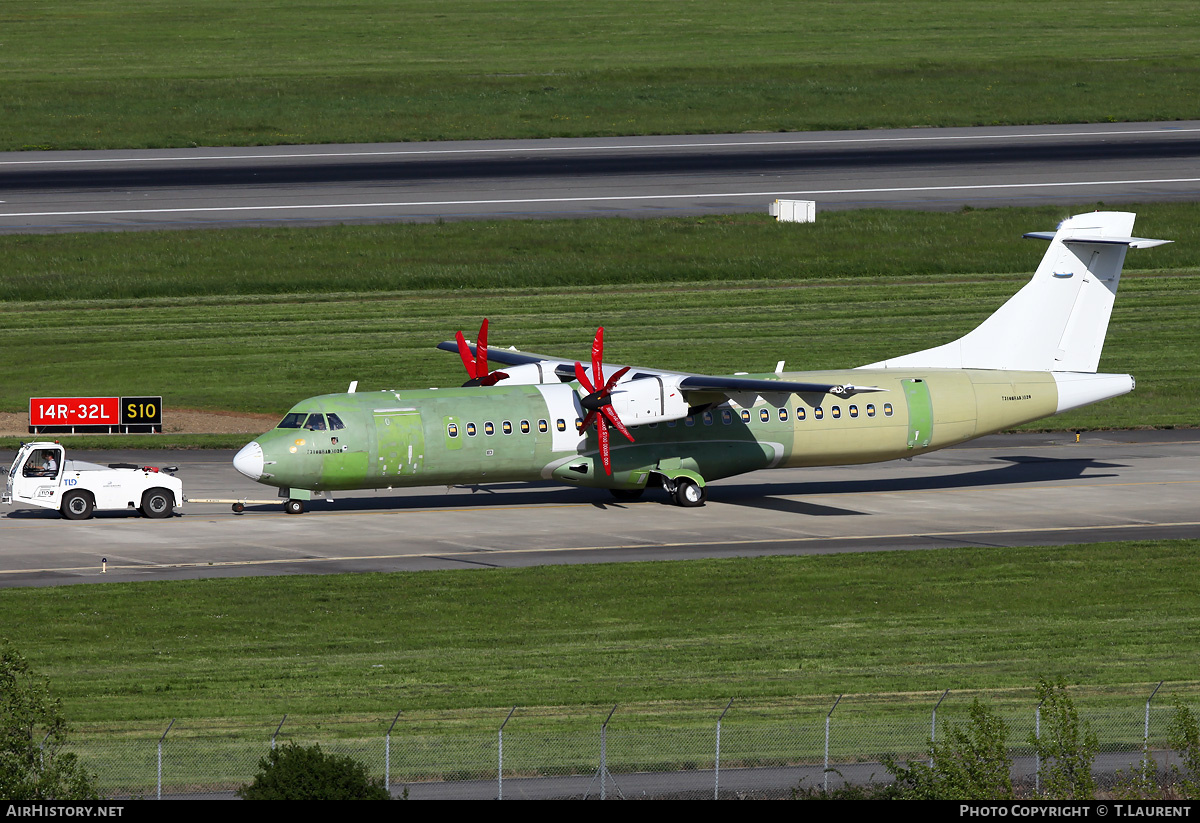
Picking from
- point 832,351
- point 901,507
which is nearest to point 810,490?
point 901,507

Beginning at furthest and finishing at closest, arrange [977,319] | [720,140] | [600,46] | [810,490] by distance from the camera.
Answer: [600,46], [720,140], [977,319], [810,490]

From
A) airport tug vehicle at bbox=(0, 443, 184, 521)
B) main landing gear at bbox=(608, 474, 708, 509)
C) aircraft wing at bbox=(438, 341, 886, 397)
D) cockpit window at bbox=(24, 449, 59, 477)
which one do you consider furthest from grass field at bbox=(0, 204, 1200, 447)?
aircraft wing at bbox=(438, 341, 886, 397)

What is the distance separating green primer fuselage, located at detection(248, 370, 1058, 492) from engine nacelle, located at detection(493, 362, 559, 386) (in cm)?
185

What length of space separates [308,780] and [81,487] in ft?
89.9

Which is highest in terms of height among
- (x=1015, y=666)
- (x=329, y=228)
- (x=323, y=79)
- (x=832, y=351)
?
(x=323, y=79)

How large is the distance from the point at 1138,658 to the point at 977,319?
141ft

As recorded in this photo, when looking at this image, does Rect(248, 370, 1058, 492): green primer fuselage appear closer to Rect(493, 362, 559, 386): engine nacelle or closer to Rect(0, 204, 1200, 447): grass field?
Rect(493, 362, 559, 386): engine nacelle

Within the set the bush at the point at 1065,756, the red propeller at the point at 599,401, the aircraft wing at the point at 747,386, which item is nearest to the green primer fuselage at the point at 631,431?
the aircraft wing at the point at 747,386

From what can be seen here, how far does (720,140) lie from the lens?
96.6 metres

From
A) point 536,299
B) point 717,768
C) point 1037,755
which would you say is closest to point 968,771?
point 1037,755

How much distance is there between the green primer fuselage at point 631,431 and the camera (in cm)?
4250

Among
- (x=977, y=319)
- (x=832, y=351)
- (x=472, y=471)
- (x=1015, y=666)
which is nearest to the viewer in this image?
(x=1015, y=666)

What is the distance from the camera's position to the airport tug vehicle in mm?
42688
